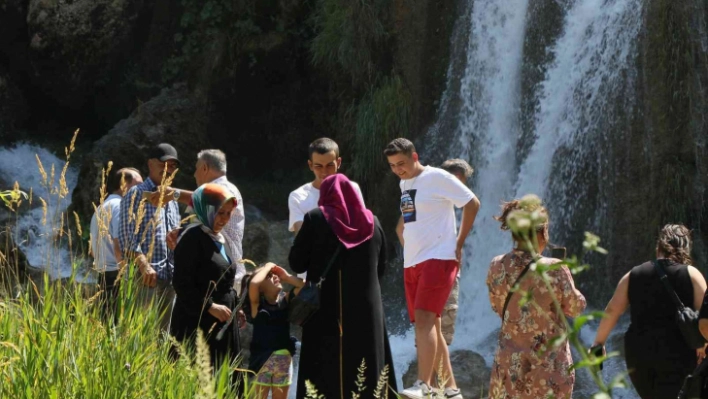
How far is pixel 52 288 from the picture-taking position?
4758 mm

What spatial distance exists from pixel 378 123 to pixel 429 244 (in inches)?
301

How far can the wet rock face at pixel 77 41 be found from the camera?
59.9ft

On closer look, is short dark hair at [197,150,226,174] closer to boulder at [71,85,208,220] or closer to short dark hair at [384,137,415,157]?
short dark hair at [384,137,415,157]

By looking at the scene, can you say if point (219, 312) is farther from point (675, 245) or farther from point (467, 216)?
point (675, 245)

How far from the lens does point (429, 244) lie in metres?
7.43

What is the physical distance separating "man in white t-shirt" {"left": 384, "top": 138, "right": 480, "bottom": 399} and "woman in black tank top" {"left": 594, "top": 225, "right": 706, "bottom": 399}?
5.12 feet

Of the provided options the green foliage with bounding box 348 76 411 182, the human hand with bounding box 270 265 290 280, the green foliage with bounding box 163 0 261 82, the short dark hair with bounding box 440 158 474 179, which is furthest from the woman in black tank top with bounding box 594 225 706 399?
the green foliage with bounding box 163 0 261 82

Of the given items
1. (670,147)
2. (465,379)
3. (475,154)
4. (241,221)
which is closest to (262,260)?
(475,154)

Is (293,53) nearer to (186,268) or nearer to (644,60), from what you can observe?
(644,60)

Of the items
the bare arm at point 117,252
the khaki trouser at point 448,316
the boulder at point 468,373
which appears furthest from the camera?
the boulder at point 468,373

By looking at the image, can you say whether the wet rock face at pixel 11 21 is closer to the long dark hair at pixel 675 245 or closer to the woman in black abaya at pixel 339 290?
the woman in black abaya at pixel 339 290

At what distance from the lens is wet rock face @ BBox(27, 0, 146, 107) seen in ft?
59.9

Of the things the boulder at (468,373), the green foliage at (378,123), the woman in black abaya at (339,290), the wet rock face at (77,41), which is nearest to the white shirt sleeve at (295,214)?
the woman in black abaya at (339,290)

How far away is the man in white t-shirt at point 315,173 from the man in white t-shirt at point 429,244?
20.5 inches
